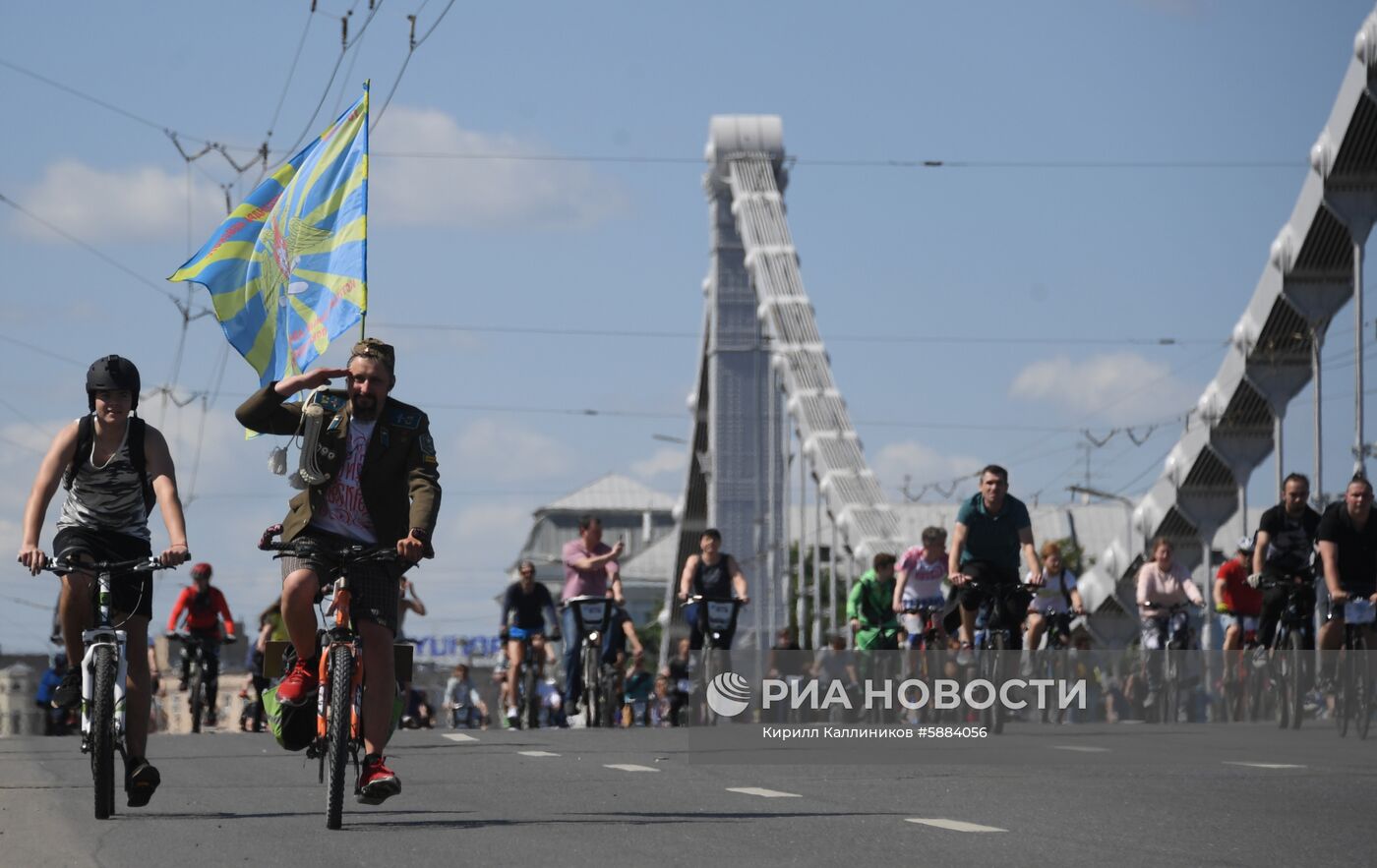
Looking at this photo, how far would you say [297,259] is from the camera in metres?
17.9

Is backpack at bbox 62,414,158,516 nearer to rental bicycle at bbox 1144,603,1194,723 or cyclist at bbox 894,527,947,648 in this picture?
cyclist at bbox 894,527,947,648

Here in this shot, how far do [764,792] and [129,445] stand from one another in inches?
113

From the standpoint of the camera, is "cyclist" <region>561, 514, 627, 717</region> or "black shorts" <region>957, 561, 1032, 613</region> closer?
"black shorts" <region>957, 561, 1032, 613</region>

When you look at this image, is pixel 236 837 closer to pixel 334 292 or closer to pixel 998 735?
pixel 998 735

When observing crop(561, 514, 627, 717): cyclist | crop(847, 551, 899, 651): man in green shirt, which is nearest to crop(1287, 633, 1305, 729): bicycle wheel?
crop(847, 551, 899, 651): man in green shirt

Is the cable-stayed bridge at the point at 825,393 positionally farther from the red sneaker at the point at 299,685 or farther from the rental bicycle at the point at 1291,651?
the red sneaker at the point at 299,685

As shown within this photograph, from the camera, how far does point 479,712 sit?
129ft

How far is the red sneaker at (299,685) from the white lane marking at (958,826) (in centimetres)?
212

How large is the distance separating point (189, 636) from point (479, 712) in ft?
59.4

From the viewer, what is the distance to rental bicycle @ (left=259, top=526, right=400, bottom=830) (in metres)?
8.20

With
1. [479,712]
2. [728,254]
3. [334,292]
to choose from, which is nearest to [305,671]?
[334,292]

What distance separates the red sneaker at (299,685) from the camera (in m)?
8.59

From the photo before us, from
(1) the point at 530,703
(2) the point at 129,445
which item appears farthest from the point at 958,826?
(1) the point at 530,703

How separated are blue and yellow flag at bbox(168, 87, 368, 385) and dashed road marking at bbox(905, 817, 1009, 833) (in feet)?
29.3
